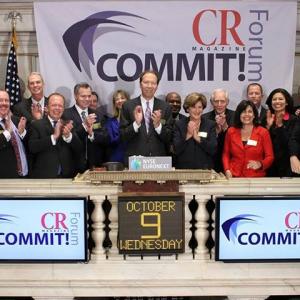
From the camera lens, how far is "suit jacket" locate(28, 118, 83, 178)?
3596 mm

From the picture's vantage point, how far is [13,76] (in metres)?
5.27

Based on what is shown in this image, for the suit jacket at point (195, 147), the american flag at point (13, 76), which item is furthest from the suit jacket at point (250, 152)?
the american flag at point (13, 76)

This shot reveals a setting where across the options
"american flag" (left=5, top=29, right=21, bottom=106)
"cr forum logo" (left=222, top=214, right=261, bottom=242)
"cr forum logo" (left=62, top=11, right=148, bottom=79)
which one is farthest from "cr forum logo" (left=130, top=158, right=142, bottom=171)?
"american flag" (left=5, top=29, right=21, bottom=106)

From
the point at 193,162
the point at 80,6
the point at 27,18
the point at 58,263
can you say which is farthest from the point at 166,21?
the point at 58,263

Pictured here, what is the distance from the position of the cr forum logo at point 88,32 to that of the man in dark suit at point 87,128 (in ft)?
3.74

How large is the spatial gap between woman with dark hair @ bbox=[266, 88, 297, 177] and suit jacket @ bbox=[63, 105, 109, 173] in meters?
1.42

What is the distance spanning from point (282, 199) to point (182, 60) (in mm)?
2512

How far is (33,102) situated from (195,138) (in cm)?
164

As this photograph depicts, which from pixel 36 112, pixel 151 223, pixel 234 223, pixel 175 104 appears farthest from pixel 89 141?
pixel 234 223

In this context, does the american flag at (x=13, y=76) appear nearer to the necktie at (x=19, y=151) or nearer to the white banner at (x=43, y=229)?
the necktie at (x=19, y=151)

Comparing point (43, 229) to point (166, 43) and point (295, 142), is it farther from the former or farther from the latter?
point (166, 43)

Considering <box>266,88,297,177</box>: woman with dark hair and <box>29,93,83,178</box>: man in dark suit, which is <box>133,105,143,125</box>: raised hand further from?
<box>266,88,297,177</box>: woman with dark hair

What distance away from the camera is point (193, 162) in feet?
12.1

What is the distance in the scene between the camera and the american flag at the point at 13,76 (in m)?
5.25
